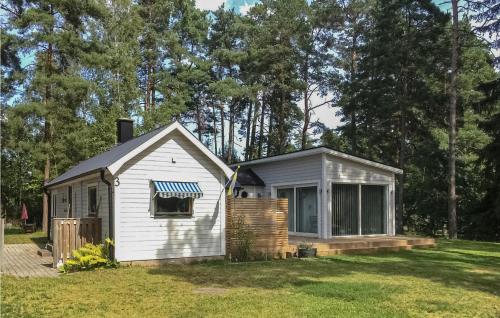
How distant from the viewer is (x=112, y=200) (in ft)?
37.8

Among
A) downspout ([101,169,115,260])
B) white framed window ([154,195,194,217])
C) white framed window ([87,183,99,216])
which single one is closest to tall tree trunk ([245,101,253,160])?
white framed window ([87,183,99,216])

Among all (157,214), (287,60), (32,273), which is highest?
(287,60)

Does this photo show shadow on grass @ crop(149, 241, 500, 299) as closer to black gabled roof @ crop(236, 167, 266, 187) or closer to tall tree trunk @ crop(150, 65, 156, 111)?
black gabled roof @ crop(236, 167, 266, 187)

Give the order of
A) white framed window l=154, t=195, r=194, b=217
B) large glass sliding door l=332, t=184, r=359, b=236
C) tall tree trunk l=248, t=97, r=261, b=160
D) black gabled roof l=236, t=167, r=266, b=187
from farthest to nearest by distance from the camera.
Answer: tall tree trunk l=248, t=97, r=261, b=160, black gabled roof l=236, t=167, r=266, b=187, large glass sliding door l=332, t=184, r=359, b=236, white framed window l=154, t=195, r=194, b=217

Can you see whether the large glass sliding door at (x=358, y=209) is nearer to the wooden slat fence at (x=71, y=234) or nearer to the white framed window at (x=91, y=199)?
the white framed window at (x=91, y=199)

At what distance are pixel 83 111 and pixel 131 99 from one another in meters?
3.04

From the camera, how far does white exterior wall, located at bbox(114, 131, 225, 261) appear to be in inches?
456

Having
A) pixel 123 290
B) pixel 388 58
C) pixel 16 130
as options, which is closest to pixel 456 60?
pixel 388 58

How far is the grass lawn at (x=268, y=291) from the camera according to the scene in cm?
711

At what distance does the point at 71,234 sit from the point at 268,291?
5900mm

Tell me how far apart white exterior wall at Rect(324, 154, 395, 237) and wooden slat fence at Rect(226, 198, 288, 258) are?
3841 millimetres

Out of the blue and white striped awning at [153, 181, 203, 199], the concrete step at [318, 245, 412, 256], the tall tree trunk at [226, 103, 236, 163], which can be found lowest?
the concrete step at [318, 245, 412, 256]

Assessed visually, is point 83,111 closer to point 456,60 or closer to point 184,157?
point 184,157

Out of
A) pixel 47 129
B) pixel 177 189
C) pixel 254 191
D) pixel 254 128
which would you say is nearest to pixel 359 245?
pixel 254 191
